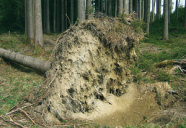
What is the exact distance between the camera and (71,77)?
5012mm

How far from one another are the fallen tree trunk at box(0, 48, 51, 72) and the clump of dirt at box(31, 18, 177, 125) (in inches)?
81.2

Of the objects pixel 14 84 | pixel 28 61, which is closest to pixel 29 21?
pixel 28 61

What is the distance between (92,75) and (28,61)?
406cm

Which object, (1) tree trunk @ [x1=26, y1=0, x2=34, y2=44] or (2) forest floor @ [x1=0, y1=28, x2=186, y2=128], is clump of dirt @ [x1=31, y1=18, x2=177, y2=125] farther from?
(1) tree trunk @ [x1=26, y1=0, x2=34, y2=44]

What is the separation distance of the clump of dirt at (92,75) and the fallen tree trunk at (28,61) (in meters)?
2.06

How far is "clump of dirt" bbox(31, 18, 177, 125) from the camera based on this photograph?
15.8 feet

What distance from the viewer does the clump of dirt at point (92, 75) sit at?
4.82 metres

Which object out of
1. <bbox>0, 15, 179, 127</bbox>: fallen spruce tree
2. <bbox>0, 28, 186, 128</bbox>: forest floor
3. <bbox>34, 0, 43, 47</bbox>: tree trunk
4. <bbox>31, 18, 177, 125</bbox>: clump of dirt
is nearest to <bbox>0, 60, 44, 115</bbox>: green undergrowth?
<bbox>0, 28, 186, 128</bbox>: forest floor

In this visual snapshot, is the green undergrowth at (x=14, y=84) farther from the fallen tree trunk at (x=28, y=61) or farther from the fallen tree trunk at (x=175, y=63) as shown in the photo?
the fallen tree trunk at (x=175, y=63)

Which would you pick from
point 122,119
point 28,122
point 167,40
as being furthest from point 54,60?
point 167,40

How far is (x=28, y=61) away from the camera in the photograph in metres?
8.29

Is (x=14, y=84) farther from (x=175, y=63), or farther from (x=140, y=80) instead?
(x=175, y=63)

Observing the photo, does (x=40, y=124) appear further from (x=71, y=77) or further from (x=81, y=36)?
(x=81, y=36)

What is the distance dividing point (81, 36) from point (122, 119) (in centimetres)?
253
